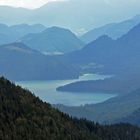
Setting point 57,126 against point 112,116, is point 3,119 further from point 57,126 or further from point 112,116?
point 112,116

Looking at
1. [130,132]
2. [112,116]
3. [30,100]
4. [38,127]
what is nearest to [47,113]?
[30,100]

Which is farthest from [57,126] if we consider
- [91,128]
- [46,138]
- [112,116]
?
[112,116]

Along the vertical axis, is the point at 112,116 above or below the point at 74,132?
above

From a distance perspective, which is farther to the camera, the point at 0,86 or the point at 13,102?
the point at 0,86

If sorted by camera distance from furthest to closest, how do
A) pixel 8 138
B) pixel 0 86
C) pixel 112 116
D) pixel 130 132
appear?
pixel 112 116 < pixel 130 132 < pixel 0 86 < pixel 8 138

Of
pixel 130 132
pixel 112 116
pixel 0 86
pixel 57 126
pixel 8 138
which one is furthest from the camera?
pixel 112 116

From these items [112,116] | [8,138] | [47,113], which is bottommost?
[8,138]
